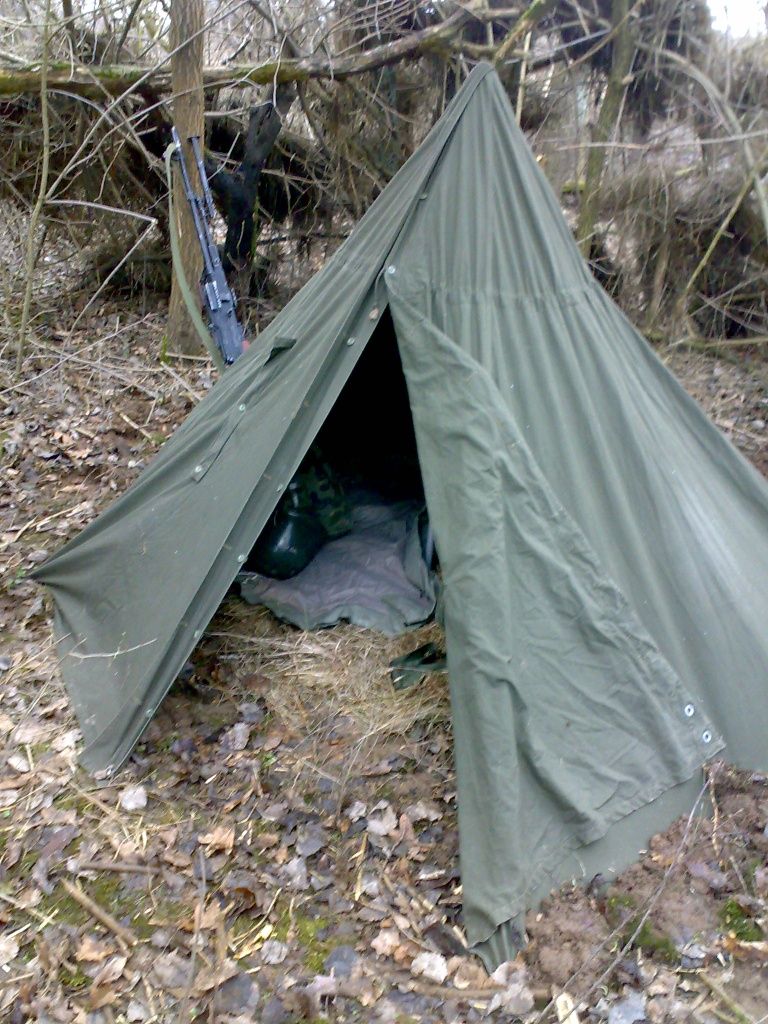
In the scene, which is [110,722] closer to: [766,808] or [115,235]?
[766,808]

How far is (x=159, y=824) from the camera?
2.98 m

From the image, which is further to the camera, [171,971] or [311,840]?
[311,840]

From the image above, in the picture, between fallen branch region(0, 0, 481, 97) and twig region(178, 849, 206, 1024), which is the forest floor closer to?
twig region(178, 849, 206, 1024)

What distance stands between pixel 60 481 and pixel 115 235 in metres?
2.91

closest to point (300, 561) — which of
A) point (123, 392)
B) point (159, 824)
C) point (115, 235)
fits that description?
point (159, 824)

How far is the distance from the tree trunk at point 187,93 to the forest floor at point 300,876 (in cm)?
313

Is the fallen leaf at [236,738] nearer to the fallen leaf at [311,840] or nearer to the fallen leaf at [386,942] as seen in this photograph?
the fallen leaf at [311,840]

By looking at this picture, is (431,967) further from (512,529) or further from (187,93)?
(187,93)

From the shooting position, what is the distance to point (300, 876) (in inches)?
109

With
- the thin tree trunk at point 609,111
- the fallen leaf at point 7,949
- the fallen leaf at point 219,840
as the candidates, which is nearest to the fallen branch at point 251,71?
the thin tree trunk at point 609,111

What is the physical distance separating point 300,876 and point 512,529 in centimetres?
137

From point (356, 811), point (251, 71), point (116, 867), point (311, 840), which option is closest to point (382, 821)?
point (356, 811)

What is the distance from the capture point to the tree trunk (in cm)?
543

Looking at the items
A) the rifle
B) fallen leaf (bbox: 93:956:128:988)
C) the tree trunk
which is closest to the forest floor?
fallen leaf (bbox: 93:956:128:988)
